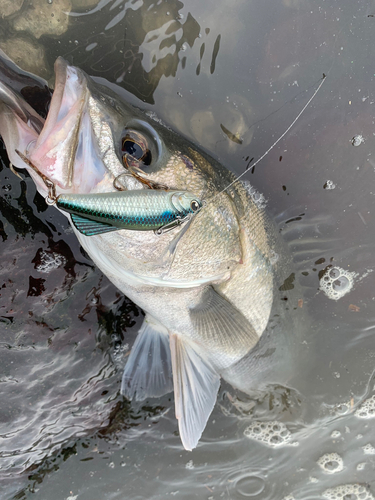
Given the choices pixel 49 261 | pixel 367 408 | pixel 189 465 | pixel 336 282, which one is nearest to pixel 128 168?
pixel 49 261

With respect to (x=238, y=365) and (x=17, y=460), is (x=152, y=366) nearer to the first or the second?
(x=238, y=365)

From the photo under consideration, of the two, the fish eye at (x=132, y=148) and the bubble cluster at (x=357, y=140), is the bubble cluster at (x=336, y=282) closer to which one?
the bubble cluster at (x=357, y=140)

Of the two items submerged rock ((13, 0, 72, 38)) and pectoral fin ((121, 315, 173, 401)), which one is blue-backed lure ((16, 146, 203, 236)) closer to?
submerged rock ((13, 0, 72, 38))

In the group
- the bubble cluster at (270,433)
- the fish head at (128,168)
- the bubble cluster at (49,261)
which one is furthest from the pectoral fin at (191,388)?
the bubble cluster at (49,261)

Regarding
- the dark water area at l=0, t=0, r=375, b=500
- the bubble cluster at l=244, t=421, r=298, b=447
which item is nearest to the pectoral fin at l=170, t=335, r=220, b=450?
the dark water area at l=0, t=0, r=375, b=500

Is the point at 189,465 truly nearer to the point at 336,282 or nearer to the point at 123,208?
the point at 336,282

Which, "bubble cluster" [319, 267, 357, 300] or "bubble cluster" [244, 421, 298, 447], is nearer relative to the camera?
"bubble cluster" [319, 267, 357, 300]
